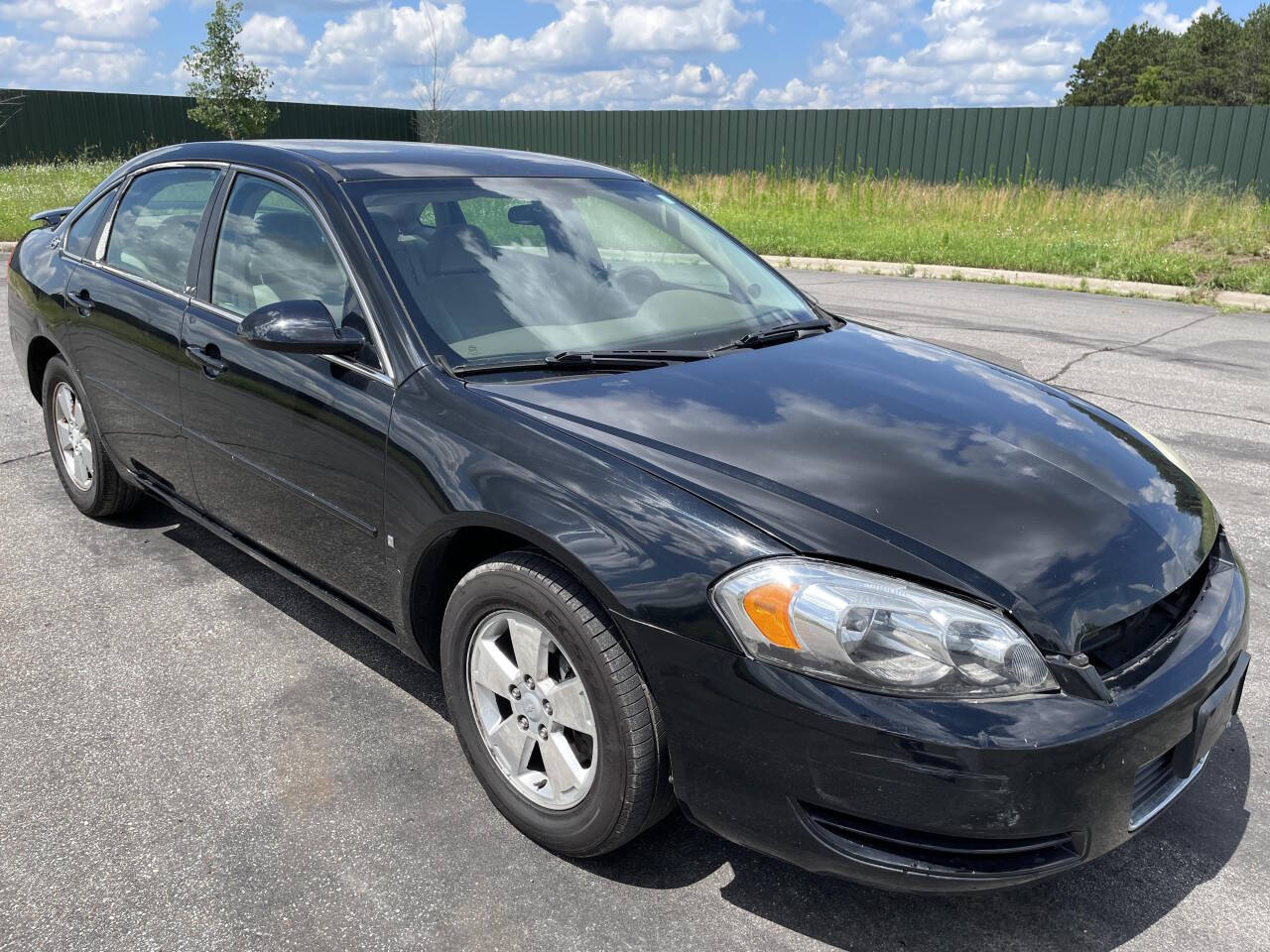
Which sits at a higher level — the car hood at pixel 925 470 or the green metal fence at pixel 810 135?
the green metal fence at pixel 810 135

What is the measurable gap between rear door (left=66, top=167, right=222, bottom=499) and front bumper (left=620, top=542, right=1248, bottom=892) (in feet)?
7.90

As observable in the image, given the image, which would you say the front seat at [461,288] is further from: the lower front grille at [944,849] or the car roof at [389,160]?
the lower front grille at [944,849]

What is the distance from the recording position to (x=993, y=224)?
1814 centimetres

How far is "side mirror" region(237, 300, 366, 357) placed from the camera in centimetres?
285

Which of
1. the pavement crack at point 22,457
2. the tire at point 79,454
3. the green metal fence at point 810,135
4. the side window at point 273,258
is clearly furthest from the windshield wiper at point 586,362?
the green metal fence at point 810,135

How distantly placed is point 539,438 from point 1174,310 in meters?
10.9

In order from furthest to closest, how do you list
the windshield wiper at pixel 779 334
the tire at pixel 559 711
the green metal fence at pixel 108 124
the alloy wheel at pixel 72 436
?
the green metal fence at pixel 108 124, the alloy wheel at pixel 72 436, the windshield wiper at pixel 779 334, the tire at pixel 559 711

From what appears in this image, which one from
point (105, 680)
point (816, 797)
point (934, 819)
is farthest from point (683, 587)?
point (105, 680)

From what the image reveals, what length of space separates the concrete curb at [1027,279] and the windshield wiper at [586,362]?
27.1 ft

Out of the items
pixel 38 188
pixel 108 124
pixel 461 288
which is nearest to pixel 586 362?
pixel 461 288

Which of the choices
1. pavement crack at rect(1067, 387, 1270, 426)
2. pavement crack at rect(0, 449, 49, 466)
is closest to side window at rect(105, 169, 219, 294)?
pavement crack at rect(0, 449, 49, 466)

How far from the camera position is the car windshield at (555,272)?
3023 mm

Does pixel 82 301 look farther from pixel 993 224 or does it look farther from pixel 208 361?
pixel 993 224

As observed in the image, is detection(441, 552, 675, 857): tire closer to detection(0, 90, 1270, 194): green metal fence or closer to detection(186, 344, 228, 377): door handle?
detection(186, 344, 228, 377): door handle
